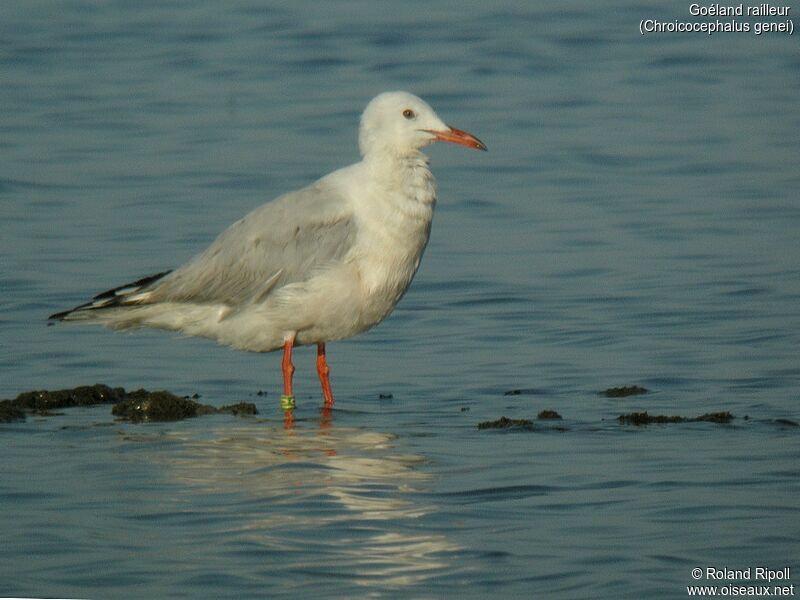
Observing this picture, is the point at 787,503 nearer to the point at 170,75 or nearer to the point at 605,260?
the point at 605,260

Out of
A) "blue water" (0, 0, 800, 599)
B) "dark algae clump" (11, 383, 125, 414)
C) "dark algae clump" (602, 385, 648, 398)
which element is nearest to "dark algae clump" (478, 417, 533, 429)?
"blue water" (0, 0, 800, 599)

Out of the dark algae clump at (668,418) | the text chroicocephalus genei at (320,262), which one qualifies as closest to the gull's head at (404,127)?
the text chroicocephalus genei at (320,262)

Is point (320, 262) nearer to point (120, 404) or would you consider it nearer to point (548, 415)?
point (120, 404)

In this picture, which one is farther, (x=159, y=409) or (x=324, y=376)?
(x=324, y=376)

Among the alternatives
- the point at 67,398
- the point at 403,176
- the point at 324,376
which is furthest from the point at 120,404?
the point at 403,176

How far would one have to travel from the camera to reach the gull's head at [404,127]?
1025 cm

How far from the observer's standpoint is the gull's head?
10250 mm

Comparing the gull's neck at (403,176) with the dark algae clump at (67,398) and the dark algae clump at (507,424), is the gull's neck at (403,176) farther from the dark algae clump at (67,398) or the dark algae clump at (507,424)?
the dark algae clump at (67,398)

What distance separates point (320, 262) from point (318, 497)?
243cm

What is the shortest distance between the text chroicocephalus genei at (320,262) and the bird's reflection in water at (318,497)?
76 centimetres

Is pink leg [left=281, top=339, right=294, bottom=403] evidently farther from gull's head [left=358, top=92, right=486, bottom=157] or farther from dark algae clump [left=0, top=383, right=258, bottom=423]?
gull's head [left=358, top=92, right=486, bottom=157]

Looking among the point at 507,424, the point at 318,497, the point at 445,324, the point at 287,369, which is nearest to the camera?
the point at 318,497

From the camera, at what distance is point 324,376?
408 inches

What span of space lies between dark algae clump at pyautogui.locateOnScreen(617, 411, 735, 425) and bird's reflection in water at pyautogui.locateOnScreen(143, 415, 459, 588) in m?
1.28
